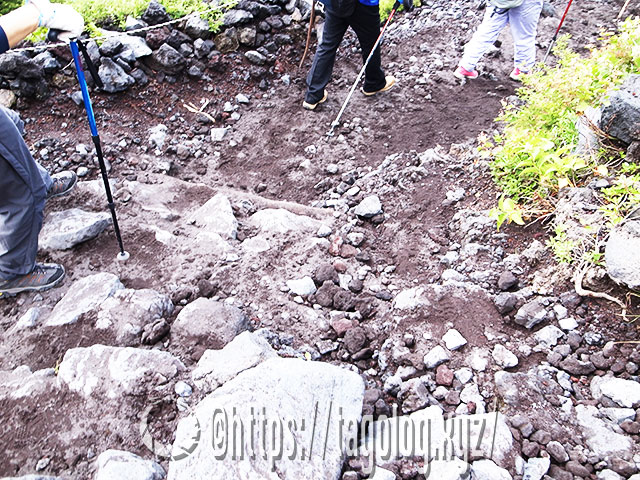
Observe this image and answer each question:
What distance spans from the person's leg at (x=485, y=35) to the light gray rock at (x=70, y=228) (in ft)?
18.6

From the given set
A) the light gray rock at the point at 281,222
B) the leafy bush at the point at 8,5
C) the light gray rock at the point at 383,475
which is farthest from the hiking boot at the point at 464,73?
the leafy bush at the point at 8,5

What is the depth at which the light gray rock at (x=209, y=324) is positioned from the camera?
10.2ft

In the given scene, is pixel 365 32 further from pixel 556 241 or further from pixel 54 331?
pixel 54 331

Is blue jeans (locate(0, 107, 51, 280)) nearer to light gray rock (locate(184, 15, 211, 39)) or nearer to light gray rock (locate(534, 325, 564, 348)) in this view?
light gray rock (locate(184, 15, 211, 39))

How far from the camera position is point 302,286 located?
3.74 meters

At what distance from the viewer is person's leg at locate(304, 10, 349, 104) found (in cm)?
621

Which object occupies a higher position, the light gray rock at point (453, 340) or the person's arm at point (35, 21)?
the person's arm at point (35, 21)

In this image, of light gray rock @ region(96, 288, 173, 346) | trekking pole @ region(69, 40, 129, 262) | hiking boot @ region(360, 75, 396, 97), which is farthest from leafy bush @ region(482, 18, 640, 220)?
trekking pole @ region(69, 40, 129, 262)

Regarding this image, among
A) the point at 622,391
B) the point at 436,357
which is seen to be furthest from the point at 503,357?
the point at 622,391

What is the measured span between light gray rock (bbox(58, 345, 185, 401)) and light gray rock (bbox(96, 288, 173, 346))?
288 millimetres

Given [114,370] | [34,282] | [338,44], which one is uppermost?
[338,44]

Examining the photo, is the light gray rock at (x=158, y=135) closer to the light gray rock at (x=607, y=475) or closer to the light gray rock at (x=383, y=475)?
the light gray rock at (x=383, y=475)

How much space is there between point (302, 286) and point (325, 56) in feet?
13.3

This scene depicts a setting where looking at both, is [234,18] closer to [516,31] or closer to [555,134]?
[516,31]
